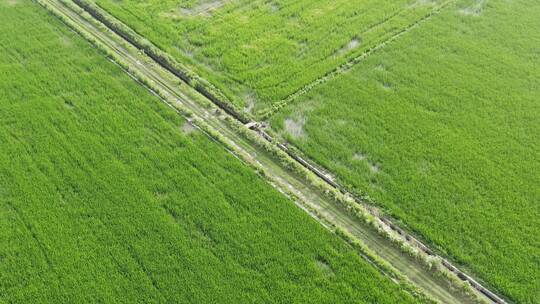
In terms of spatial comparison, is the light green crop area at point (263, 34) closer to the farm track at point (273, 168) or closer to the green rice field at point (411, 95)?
the green rice field at point (411, 95)

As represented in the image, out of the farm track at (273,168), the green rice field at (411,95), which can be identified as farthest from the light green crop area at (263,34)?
the farm track at (273,168)

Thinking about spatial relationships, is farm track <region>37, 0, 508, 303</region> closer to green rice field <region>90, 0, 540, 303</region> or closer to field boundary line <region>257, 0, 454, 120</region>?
green rice field <region>90, 0, 540, 303</region>

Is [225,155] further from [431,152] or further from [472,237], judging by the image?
[472,237]

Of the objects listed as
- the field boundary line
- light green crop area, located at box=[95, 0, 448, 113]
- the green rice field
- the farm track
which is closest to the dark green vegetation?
the farm track

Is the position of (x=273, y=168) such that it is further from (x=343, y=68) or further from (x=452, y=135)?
(x=452, y=135)

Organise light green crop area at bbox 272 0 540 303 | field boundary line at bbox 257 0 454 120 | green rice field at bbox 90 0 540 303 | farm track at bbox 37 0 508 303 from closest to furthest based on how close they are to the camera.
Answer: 1. farm track at bbox 37 0 508 303
2. light green crop area at bbox 272 0 540 303
3. green rice field at bbox 90 0 540 303
4. field boundary line at bbox 257 0 454 120

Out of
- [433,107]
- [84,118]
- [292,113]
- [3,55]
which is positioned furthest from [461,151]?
[3,55]
